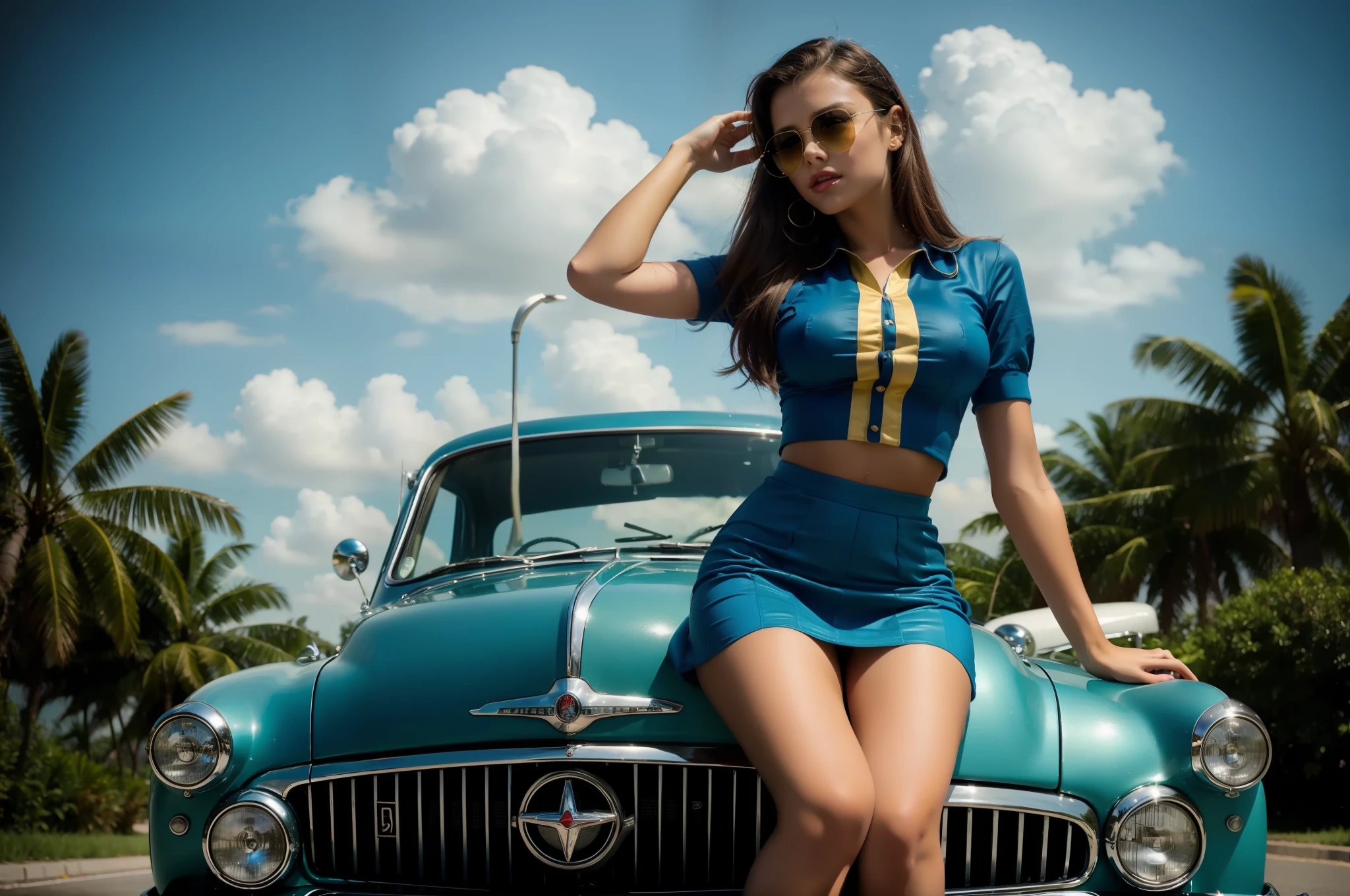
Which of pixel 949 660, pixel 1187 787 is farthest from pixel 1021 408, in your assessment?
pixel 1187 787

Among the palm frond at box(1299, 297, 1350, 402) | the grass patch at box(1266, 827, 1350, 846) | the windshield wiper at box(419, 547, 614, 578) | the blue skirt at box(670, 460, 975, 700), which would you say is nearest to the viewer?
the blue skirt at box(670, 460, 975, 700)

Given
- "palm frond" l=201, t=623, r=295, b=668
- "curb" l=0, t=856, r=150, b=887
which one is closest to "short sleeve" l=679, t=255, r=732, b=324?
"curb" l=0, t=856, r=150, b=887

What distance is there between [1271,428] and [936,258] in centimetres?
2293

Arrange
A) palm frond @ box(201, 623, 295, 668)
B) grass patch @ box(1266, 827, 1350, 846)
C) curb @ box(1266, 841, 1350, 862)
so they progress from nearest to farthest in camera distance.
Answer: curb @ box(1266, 841, 1350, 862)
grass patch @ box(1266, 827, 1350, 846)
palm frond @ box(201, 623, 295, 668)

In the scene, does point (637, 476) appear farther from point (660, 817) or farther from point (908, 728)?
point (908, 728)

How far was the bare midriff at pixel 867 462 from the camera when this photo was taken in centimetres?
242

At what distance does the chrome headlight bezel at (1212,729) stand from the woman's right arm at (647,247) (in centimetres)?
135

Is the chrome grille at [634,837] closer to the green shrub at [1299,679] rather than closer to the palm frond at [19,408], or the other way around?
the green shrub at [1299,679]

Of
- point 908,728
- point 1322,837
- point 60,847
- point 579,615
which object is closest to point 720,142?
point 579,615

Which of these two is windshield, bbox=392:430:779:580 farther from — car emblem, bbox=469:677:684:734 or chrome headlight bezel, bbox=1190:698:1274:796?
chrome headlight bezel, bbox=1190:698:1274:796

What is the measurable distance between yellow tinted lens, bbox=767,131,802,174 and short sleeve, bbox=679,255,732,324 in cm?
24

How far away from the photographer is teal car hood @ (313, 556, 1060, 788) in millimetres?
2363

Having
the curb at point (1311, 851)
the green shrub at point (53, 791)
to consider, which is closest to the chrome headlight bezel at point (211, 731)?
the curb at point (1311, 851)

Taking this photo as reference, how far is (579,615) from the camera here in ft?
8.22
